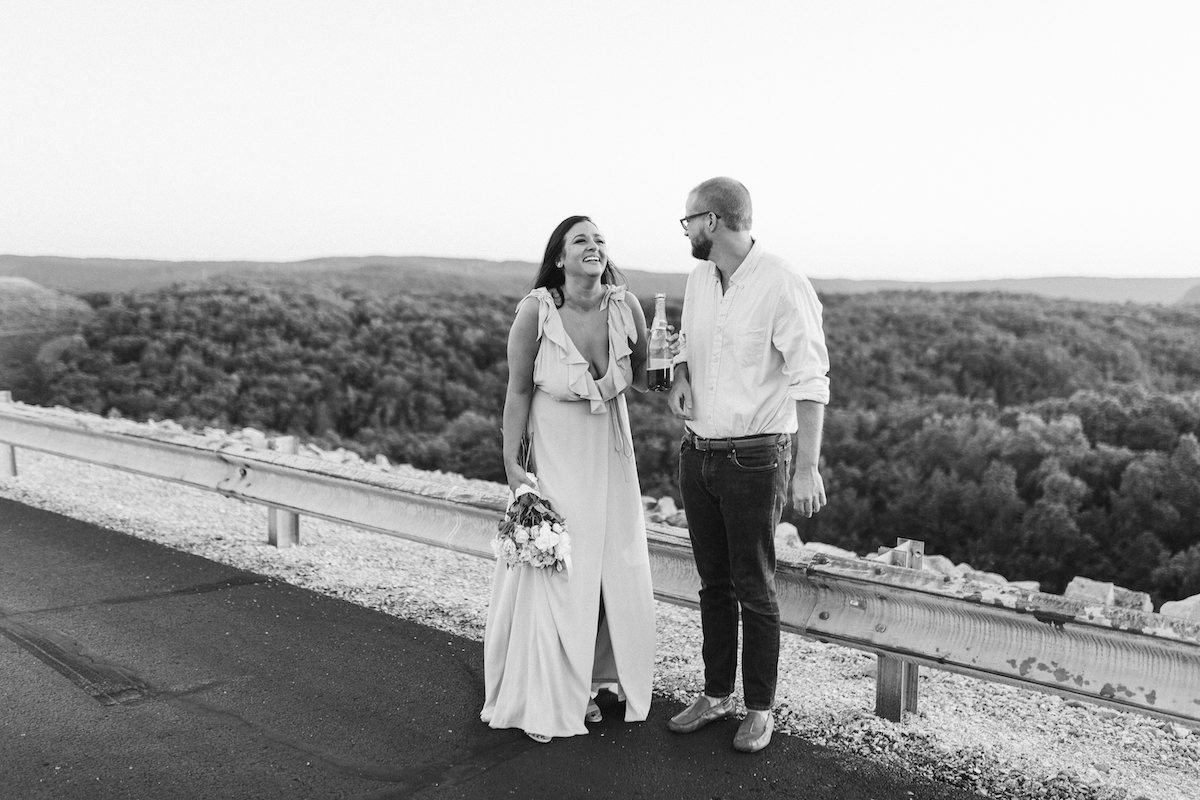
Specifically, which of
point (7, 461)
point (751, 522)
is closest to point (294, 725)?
point (751, 522)

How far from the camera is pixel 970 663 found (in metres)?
3.50

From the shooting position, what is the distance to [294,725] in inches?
154

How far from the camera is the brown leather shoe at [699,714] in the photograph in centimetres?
392

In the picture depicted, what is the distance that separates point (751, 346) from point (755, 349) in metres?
0.02

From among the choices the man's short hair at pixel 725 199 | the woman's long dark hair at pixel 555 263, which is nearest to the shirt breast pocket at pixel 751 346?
the man's short hair at pixel 725 199

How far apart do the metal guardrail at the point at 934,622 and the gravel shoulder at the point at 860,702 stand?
0.26 metres

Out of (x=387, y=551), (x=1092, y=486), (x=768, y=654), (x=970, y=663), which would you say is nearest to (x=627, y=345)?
(x=768, y=654)

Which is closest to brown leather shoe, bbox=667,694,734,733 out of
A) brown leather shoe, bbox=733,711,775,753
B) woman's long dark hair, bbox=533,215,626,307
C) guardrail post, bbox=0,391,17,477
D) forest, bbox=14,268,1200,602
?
brown leather shoe, bbox=733,711,775,753

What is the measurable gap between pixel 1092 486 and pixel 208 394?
20329 mm

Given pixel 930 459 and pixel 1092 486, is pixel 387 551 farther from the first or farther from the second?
pixel 930 459

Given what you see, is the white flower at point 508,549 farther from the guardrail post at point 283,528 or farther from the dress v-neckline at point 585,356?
the guardrail post at point 283,528

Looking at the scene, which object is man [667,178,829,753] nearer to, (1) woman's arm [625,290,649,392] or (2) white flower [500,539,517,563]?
(1) woman's arm [625,290,649,392]

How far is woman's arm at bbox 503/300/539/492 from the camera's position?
4.16 metres

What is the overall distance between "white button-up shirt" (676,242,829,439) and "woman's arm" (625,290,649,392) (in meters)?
0.38
